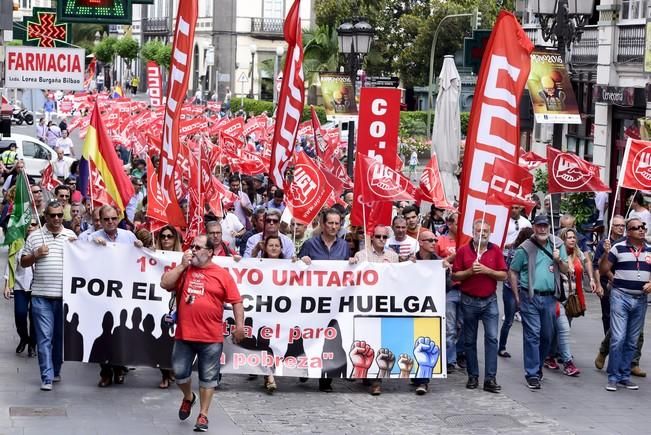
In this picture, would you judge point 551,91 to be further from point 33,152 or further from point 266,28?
point 266,28

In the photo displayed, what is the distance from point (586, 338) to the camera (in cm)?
1669

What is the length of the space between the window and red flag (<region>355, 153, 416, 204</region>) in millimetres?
67374

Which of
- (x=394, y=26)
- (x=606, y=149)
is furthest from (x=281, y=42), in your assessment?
(x=606, y=149)

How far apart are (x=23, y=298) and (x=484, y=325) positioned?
4441mm

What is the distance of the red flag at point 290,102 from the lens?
15.5 metres

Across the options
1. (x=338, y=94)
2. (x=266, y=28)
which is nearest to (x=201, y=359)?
(x=338, y=94)

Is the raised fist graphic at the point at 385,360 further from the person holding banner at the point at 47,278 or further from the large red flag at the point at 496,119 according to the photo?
the person holding banner at the point at 47,278

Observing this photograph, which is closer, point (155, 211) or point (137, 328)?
point (137, 328)

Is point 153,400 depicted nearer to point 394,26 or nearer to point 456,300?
point 456,300

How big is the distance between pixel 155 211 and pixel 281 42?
67487mm

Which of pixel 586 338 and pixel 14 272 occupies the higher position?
pixel 14 272

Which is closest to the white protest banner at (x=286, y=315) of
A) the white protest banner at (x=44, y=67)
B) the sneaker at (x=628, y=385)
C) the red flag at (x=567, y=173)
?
the sneaker at (x=628, y=385)

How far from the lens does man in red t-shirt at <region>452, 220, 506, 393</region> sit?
502 inches

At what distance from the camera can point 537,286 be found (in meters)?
13.4
